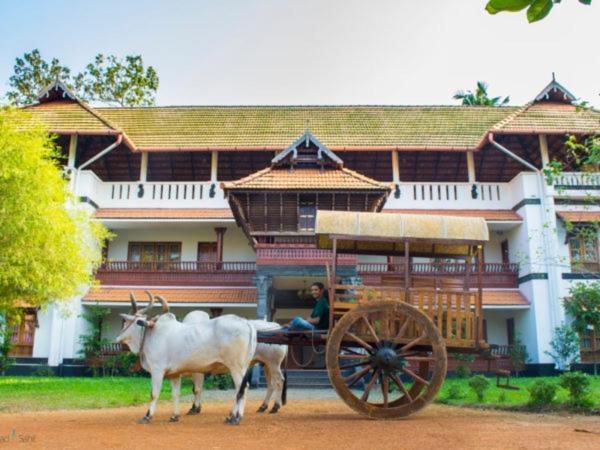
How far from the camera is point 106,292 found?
1812cm

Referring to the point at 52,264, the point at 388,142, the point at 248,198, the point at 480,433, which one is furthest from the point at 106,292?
the point at 480,433

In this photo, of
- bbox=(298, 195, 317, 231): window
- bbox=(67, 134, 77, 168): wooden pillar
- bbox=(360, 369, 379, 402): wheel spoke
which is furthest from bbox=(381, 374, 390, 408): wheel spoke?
bbox=(67, 134, 77, 168): wooden pillar

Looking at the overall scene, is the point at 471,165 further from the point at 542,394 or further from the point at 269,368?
the point at 269,368

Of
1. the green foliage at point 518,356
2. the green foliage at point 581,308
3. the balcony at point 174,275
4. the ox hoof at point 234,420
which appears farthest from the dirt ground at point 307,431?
the balcony at point 174,275

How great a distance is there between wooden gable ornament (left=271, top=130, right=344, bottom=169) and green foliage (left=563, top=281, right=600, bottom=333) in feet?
25.0

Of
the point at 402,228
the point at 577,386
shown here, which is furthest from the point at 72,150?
the point at 577,386

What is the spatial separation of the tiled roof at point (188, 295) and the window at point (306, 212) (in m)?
3.47

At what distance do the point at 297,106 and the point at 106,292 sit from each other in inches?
438

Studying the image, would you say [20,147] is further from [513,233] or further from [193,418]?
[513,233]

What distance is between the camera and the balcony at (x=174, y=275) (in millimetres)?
18578

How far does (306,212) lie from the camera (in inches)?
606

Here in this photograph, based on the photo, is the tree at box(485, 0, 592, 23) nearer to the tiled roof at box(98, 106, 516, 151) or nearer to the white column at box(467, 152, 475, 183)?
the tiled roof at box(98, 106, 516, 151)

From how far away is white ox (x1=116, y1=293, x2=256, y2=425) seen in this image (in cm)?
748

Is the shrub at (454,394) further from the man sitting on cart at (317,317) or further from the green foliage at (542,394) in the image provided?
the man sitting on cart at (317,317)
